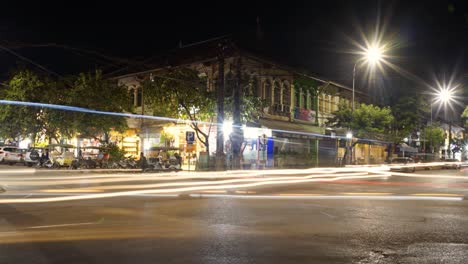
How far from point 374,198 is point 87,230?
32.3ft

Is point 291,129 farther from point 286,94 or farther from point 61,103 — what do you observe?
point 61,103

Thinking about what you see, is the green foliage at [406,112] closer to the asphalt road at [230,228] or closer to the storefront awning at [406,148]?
the storefront awning at [406,148]

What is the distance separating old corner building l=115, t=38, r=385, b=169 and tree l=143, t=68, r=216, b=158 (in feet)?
5.58

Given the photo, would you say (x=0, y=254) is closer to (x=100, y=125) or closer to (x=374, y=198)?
(x=374, y=198)

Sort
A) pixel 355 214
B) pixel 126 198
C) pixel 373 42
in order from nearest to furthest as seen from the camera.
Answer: pixel 355 214 → pixel 126 198 → pixel 373 42

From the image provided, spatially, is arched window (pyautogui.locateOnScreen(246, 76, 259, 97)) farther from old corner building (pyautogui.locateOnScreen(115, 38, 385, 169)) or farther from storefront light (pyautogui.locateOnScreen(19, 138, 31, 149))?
storefront light (pyautogui.locateOnScreen(19, 138, 31, 149))

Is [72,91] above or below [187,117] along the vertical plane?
above

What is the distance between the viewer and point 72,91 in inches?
1451

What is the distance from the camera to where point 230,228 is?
926cm

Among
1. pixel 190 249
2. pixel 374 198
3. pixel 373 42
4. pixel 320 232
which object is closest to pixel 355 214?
pixel 320 232

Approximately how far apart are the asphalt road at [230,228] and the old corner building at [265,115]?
17912mm

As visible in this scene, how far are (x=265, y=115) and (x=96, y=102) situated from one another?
45.4 feet

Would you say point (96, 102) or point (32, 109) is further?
point (32, 109)

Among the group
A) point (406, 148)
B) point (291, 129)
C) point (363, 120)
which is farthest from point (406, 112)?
point (291, 129)
